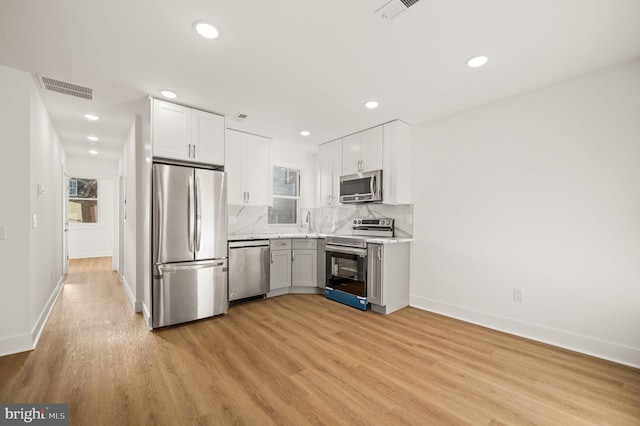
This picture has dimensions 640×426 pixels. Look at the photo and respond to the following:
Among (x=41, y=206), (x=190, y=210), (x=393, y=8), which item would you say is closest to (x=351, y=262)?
(x=190, y=210)

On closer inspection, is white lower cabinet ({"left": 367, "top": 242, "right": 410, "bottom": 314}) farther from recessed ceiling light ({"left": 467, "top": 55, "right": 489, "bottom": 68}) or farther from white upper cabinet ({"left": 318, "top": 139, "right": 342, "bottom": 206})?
recessed ceiling light ({"left": 467, "top": 55, "right": 489, "bottom": 68})

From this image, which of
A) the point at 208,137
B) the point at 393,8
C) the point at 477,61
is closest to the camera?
the point at 393,8

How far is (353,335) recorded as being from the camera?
294cm

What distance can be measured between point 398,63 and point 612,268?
2660mm

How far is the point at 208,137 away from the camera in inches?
138

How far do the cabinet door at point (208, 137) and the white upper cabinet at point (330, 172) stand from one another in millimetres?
1890

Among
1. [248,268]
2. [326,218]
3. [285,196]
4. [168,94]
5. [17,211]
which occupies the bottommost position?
[248,268]

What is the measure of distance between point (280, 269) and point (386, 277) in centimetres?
169

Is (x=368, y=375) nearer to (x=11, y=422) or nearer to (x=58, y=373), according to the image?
(x=11, y=422)

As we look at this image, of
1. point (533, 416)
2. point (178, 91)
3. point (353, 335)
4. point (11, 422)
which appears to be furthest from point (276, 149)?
point (533, 416)

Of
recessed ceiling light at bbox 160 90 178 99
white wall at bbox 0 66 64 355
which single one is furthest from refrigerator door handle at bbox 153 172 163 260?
white wall at bbox 0 66 64 355

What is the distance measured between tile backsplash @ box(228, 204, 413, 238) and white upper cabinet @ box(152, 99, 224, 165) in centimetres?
119

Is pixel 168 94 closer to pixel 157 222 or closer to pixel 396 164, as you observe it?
pixel 157 222

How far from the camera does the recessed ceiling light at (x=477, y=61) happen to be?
7.68ft
